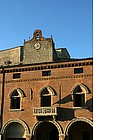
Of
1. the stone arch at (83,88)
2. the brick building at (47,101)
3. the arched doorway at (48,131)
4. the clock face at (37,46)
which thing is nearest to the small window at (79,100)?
the brick building at (47,101)

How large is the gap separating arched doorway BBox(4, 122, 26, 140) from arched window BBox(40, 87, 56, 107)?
3219 millimetres

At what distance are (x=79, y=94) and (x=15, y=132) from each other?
24.3ft

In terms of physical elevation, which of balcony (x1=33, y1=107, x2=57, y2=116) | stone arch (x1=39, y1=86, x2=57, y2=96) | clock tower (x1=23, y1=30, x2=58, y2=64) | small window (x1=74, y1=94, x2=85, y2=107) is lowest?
balcony (x1=33, y1=107, x2=57, y2=116)

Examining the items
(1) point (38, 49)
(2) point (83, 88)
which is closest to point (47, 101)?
(2) point (83, 88)

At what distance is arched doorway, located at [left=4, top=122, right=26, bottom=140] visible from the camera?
2594cm

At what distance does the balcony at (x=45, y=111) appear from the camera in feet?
79.4

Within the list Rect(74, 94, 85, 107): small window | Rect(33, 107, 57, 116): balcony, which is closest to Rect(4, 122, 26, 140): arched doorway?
Rect(33, 107, 57, 116): balcony

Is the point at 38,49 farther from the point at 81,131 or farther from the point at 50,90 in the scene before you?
the point at 81,131

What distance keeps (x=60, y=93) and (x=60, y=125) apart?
2982 millimetres

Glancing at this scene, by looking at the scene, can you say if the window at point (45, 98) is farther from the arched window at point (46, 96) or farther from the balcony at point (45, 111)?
the balcony at point (45, 111)

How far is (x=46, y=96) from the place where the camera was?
1024 inches

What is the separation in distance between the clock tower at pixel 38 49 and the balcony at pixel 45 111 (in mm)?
7618

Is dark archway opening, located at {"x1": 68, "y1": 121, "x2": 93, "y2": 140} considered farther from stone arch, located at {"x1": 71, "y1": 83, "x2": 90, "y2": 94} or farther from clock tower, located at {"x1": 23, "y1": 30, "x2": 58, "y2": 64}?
clock tower, located at {"x1": 23, "y1": 30, "x2": 58, "y2": 64}
